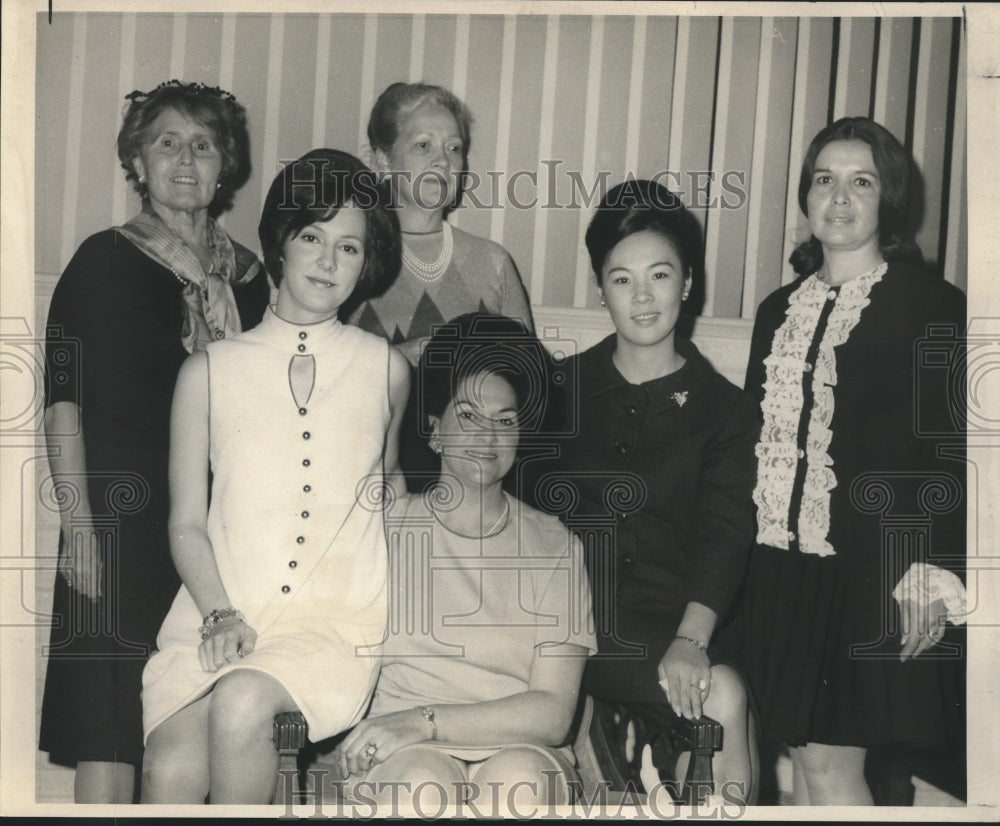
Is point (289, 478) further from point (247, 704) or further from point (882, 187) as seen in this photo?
point (882, 187)

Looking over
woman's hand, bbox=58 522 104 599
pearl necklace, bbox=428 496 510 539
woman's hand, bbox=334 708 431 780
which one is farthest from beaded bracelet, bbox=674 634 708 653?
woman's hand, bbox=58 522 104 599

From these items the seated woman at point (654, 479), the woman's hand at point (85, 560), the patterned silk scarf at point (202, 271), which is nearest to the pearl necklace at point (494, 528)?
the seated woman at point (654, 479)

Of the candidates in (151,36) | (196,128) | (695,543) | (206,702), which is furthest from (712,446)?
(151,36)

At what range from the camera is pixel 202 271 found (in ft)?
8.39

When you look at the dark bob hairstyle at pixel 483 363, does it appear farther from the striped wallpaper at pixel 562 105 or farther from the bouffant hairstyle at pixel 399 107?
the bouffant hairstyle at pixel 399 107

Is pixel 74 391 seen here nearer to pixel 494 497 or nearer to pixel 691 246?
pixel 494 497

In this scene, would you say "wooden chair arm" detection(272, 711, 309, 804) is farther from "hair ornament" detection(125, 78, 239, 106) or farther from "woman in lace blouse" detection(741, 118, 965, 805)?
"hair ornament" detection(125, 78, 239, 106)

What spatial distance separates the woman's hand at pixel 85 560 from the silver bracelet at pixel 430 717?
0.77 m

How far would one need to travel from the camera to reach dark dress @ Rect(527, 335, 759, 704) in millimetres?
2432

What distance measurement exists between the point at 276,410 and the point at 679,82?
1123 mm

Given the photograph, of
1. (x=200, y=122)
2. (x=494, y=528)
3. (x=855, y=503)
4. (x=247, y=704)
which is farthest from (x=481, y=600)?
(x=200, y=122)

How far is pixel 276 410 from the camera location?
243cm

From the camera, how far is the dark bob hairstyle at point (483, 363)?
241 cm

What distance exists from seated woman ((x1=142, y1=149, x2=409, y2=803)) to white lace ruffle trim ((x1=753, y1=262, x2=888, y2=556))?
76 centimetres
